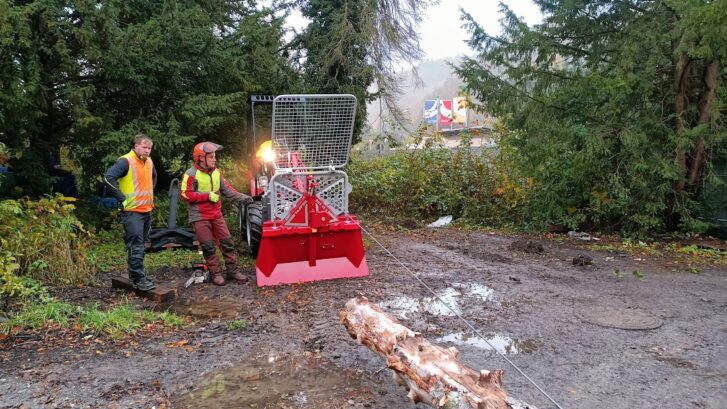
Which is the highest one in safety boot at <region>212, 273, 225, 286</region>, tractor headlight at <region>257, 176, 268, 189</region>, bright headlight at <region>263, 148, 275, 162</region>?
bright headlight at <region>263, 148, 275, 162</region>

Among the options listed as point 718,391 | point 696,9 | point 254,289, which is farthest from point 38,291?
point 696,9

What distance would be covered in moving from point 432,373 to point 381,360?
1089 millimetres

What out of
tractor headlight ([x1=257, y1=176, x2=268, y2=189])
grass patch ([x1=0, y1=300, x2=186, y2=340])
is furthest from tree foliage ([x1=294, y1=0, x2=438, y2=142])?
grass patch ([x1=0, y1=300, x2=186, y2=340])

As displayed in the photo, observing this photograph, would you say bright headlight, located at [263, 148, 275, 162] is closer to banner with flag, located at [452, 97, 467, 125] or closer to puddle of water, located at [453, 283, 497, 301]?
puddle of water, located at [453, 283, 497, 301]

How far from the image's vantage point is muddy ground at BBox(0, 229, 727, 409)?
3371 millimetres

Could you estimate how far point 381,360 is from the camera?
3908 millimetres

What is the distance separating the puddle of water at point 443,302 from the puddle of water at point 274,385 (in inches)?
53.4

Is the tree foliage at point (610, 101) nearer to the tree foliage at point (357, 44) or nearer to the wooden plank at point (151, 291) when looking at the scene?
the tree foliage at point (357, 44)

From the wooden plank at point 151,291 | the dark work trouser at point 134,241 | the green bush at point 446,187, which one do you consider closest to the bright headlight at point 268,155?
the dark work trouser at point 134,241

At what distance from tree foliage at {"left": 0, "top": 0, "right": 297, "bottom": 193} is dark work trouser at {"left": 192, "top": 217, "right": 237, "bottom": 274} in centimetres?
207

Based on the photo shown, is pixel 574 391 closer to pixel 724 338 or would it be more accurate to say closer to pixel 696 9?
pixel 724 338

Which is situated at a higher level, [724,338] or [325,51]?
[325,51]

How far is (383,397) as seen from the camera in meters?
3.36

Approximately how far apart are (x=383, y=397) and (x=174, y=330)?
2144mm
